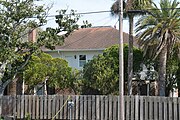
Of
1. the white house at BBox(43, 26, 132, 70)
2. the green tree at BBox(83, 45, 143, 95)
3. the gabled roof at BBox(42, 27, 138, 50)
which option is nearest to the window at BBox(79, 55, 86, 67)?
the white house at BBox(43, 26, 132, 70)

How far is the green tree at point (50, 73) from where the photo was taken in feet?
98.8

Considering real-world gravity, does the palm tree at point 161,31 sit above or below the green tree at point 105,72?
above

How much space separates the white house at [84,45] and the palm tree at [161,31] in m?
12.8

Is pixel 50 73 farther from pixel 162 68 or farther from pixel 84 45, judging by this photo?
pixel 84 45

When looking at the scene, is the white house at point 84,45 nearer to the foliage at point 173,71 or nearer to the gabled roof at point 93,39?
the gabled roof at point 93,39

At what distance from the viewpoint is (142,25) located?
25.4 metres

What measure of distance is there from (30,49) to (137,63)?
10001 mm

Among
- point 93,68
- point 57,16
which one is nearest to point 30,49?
Result: point 57,16

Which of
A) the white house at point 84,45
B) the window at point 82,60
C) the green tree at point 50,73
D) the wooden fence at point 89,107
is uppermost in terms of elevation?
the white house at point 84,45

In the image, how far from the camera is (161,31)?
80.2 feet

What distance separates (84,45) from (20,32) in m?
17.8

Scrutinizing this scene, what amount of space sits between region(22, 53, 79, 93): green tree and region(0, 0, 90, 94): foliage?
19.7ft

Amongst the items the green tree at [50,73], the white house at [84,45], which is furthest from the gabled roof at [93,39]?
the green tree at [50,73]

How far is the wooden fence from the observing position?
1845 centimetres
